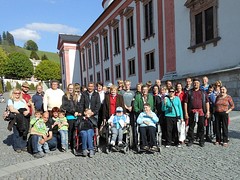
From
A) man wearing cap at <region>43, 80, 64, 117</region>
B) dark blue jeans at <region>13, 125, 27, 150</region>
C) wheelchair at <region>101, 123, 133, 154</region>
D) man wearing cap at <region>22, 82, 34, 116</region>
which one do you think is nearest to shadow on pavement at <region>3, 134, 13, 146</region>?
dark blue jeans at <region>13, 125, 27, 150</region>

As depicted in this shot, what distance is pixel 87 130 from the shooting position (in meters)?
6.11

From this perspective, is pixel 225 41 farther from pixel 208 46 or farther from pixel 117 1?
pixel 117 1

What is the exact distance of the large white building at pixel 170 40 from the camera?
12227 mm

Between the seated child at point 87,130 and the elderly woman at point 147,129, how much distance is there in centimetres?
122

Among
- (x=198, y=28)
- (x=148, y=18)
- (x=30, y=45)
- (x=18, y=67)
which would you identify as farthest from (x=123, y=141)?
(x=30, y=45)

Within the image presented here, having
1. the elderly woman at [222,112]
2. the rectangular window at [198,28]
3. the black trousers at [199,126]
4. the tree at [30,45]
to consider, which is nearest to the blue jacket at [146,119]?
the black trousers at [199,126]

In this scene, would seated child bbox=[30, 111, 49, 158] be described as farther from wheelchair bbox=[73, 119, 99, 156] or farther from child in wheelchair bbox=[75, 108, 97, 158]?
child in wheelchair bbox=[75, 108, 97, 158]

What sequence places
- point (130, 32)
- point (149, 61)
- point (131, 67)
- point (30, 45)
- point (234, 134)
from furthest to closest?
point (30, 45), point (131, 67), point (130, 32), point (149, 61), point (234, 134)

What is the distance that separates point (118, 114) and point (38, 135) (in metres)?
2.16

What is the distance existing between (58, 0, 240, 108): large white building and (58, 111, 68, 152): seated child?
8638 mm

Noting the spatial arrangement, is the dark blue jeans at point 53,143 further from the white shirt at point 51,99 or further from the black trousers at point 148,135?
the black trousers at point 148,135

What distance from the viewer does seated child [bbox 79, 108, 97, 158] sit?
599 centimetres

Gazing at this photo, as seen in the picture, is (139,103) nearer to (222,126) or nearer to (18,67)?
(222,126)

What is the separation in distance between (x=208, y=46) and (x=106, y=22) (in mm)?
18123
